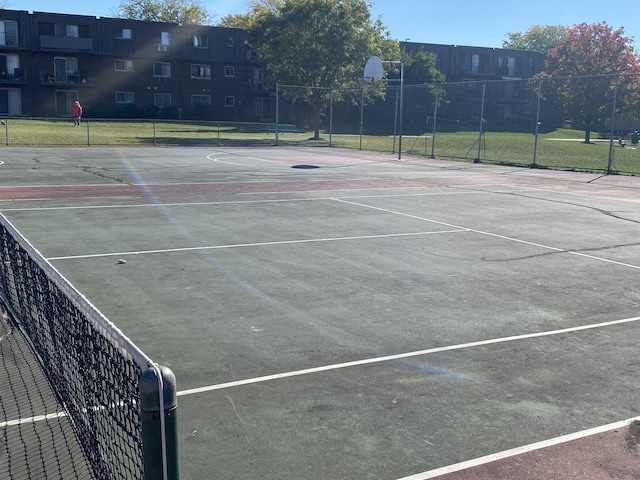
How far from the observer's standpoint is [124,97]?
67688mm

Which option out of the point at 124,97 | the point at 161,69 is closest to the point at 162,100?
the point at 161,69

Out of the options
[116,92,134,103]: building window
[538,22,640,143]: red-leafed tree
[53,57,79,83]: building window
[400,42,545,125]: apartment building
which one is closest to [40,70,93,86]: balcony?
[53,57,79,83]: building window

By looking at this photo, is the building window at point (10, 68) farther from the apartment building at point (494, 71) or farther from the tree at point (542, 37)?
the tree at point (542, 37)

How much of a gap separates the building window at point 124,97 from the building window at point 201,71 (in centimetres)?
678

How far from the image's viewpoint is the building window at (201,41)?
69.7 m

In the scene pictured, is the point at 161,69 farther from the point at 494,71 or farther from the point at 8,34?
the point at 494,71

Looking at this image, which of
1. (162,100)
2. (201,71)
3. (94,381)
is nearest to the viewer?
(94,381)

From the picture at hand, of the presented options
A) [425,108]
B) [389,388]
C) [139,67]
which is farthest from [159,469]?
[139,67]

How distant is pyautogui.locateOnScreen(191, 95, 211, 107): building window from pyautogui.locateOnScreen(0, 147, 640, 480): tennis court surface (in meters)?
55.1

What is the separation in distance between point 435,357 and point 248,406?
2.01 meters

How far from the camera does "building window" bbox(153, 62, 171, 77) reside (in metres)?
68.7

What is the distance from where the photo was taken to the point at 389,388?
577 cm

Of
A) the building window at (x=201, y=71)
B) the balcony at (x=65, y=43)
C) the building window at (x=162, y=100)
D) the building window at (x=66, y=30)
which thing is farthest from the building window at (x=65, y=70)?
the building window at (x=201, y=71)

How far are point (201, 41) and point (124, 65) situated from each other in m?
8.25
